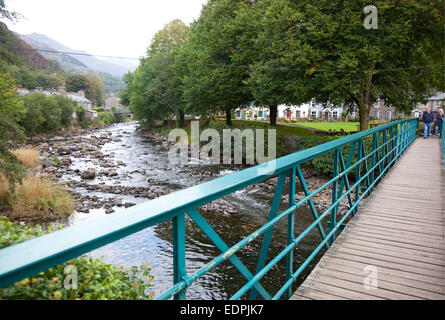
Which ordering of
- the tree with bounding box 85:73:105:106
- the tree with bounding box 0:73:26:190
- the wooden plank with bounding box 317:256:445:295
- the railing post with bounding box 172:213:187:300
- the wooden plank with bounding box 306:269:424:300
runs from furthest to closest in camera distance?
the tree with bounding box 85:73:105:106 → the tree with bounding box 0:73:26:190 → the wooden plank with bounding box 317:256:445:295 → the wooden plank with bounding box 306:269:424:300 → the railing post with bounding box 172:213:187:300

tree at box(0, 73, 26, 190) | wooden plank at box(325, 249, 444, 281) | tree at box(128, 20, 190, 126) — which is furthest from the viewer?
tree at box(128, 20, 190, 126)

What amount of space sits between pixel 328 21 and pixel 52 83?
3539 inches

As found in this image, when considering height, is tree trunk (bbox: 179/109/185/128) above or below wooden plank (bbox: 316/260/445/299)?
above

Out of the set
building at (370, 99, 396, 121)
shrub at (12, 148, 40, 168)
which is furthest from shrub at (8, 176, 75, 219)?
building at (370, 99, 396, 121)

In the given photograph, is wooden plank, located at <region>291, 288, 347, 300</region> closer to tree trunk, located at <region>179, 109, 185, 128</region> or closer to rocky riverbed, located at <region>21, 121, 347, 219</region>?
rocky riverbed, located at <region>21, 121, 347, 219</region>

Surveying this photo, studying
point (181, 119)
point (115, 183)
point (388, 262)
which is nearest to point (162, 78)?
point (181, 119)

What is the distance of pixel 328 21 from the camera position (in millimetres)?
19000

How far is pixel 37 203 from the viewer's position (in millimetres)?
13547

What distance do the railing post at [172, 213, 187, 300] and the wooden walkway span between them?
1.74 metres

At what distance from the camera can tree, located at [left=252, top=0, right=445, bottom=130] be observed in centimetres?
1841

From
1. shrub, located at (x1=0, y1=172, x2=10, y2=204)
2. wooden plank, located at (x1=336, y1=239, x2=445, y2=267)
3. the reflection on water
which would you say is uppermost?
wooden plank, located at (x1=336, y1=239, x2=445, y2=267)

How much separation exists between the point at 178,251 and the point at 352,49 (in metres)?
19.5

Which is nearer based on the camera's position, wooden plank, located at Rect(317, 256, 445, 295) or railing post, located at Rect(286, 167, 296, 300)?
railing post, located at Rect(286, 167, 296, 300)

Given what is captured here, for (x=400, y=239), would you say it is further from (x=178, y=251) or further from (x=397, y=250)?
(x=178, y=251)
